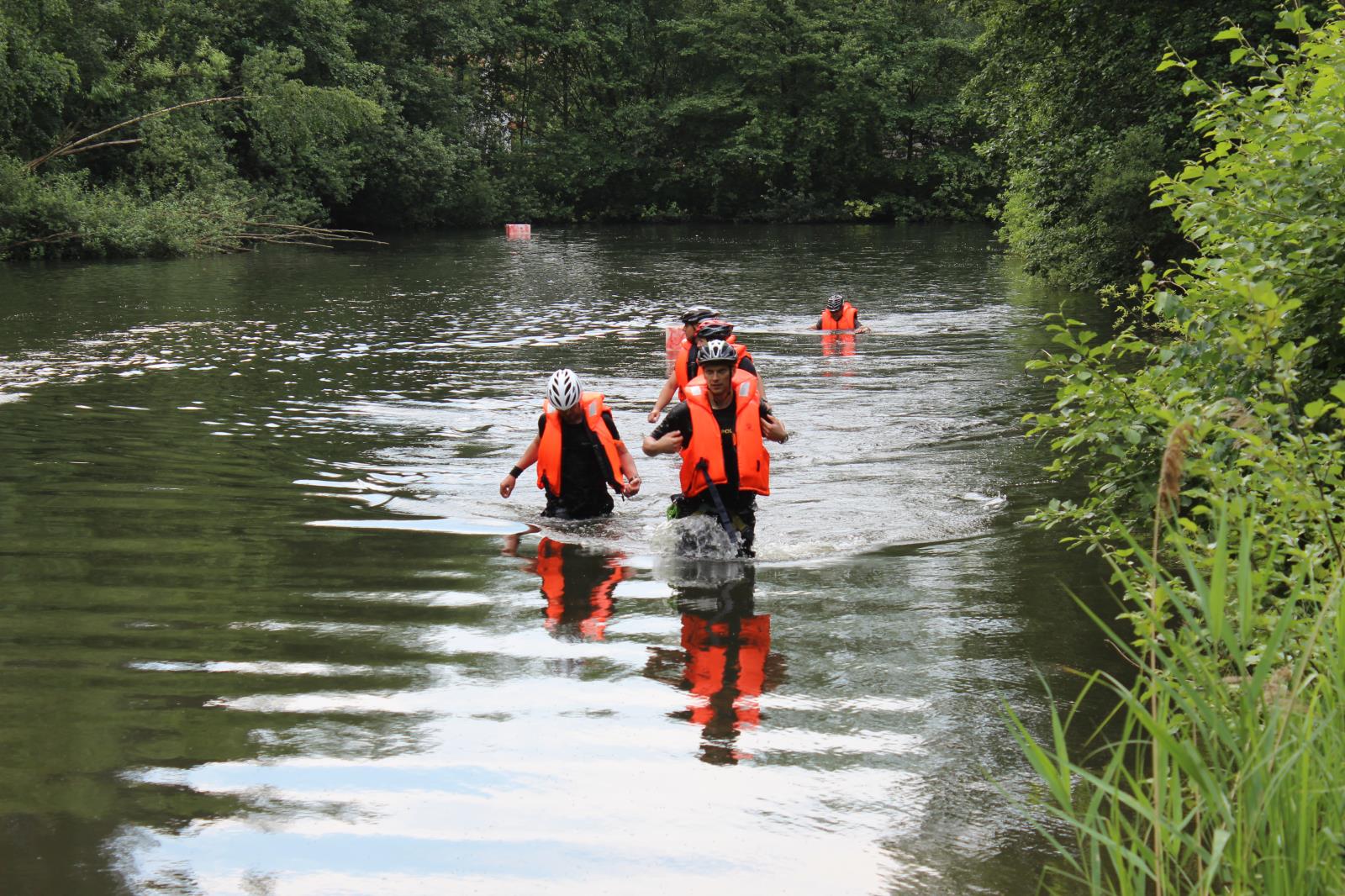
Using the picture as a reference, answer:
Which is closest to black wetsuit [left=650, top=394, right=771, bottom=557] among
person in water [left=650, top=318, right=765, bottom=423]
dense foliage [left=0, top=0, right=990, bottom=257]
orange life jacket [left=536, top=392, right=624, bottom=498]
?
orange life jacket [left=536, top=392, right=624, bottom=498]

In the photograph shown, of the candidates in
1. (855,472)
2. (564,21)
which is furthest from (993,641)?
(564,21)

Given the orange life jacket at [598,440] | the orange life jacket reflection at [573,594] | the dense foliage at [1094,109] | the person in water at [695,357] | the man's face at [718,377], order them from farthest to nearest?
the dense foliage at [1094,109]
the person in water at [695,357]
the orange life jacket at [598,440]
the man's face at [718,377]
the orange life jacket reflection at [573,594]

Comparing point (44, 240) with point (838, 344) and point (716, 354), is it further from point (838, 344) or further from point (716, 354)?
point (716, 354)

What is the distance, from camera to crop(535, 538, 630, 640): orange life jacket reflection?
7594 millimetres

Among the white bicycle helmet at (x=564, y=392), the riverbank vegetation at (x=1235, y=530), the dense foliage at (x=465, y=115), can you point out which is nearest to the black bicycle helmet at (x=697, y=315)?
the white bicycle helmet at (x=564, y=392)

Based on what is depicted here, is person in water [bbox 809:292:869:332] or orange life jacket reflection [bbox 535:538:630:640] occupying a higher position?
person in water [bbox 809:292:869:332]

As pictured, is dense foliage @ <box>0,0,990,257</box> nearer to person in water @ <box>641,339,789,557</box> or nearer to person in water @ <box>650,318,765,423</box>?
person in water @ <box>650,318,765,423</box>

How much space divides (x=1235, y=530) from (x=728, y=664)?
8.22ft

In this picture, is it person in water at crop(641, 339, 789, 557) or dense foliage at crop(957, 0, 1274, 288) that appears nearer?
person in water at crop(641, 339, 789, 557)

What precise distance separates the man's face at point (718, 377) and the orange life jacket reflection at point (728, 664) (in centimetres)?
174

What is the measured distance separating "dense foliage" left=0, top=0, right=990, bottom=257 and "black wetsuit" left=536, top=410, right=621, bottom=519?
29603 mm

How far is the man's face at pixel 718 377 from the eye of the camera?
29.0 feet

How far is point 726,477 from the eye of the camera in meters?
8.98

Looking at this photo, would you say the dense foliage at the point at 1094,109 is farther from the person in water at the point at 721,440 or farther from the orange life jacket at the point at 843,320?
the person in water at the point at 721,440
